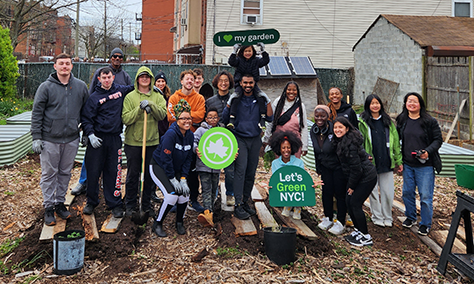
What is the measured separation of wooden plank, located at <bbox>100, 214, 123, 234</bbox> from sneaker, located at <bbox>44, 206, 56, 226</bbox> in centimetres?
60

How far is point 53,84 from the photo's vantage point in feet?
16.6

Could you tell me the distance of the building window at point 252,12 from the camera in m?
20.0

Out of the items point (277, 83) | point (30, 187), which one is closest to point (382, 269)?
point (30, 187)

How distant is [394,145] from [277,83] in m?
7.46

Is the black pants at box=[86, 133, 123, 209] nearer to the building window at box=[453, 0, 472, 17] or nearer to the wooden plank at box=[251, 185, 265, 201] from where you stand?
the wooden plank at box=[251, 185, 265, 201]

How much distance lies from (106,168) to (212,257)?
191 centimetres

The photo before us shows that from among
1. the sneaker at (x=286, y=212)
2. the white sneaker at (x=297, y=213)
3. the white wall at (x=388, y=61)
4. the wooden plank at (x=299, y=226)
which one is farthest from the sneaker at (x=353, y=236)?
the white wall at (x=388, y=61)

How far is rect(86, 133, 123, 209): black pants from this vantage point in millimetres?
5297

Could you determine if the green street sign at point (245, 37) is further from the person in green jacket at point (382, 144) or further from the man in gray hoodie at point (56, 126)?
the man in gray hoodie at point (56, 126)

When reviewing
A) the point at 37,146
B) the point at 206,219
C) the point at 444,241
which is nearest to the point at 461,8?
the point at 444,241

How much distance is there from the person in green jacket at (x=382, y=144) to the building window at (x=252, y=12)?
596 inches

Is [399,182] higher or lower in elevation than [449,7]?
lower

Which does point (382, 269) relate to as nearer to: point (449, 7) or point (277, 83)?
point (277, 83)

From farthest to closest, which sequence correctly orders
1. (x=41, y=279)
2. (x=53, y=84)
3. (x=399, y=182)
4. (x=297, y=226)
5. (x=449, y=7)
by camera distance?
1. (x=449, y=7)
2. (x=399, y=182)
3. (x=297, y=226)
4. (x=53, y=84)
5. (x=41, y=279)
